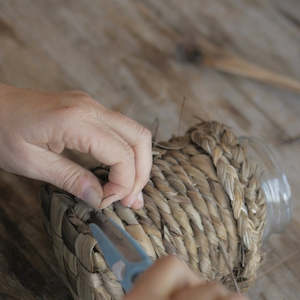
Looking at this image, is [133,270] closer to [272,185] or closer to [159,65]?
[272,185]

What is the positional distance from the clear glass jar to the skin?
0.16 m

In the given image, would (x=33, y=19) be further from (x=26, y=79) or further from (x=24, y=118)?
(x=24, y=118)

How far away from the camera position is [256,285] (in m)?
0.64

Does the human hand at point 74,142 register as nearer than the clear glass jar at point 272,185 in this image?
Yes

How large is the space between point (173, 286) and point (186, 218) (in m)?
0.20

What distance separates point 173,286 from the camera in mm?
294

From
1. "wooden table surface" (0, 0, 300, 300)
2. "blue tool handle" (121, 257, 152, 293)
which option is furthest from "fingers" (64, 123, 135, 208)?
"wooden table surface" (0, 0, 300, 300)

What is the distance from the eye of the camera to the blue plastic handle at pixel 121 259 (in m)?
0.38

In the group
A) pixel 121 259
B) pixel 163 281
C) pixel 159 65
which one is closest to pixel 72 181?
pixel 121 259

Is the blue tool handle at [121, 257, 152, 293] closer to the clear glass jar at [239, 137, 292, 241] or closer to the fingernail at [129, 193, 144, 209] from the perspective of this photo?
the fingernail at [129, 193, 144, 209]

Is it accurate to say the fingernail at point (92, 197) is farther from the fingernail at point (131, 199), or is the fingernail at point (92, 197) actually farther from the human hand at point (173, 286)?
the human hand at point (173, 286)

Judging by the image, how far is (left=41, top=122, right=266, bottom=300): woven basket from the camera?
0.47 m

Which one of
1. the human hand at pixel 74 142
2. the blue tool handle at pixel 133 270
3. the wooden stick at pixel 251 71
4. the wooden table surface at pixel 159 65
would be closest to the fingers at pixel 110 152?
the human hand at pixel 74 142

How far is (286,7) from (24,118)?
729mm
